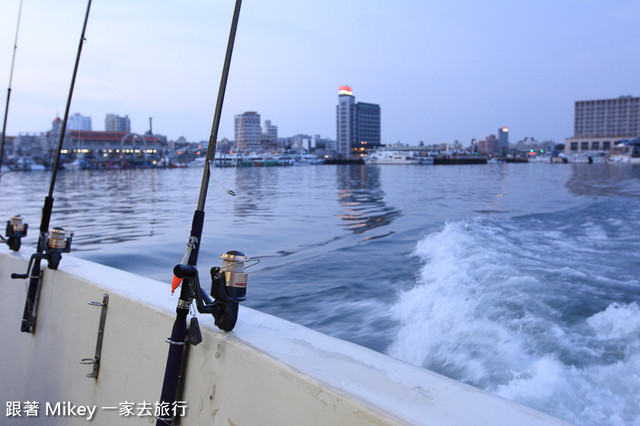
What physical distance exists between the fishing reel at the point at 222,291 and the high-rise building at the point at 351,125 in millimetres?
144649

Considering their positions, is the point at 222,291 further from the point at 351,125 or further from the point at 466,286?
the point at 351,125

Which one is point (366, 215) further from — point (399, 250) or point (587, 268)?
point (587, 268)

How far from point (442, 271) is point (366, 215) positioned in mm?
7335

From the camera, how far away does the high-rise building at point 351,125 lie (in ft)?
493

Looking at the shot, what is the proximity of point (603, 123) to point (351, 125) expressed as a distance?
7450 centimetres

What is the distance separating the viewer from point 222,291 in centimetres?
176

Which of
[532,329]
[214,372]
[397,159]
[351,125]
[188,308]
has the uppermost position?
[351,125]

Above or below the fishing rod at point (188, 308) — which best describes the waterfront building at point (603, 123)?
above

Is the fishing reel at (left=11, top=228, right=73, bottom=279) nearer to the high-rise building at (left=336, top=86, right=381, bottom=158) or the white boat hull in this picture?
the white boat hull

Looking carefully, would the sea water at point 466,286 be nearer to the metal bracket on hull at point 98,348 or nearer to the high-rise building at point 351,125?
the metal bracket on hull at point 98,348

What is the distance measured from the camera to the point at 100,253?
7.45 meters

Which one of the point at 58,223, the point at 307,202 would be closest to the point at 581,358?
the point at 58,223

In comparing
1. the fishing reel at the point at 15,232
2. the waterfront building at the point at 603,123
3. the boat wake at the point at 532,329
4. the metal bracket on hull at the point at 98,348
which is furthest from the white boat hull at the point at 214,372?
the waterfront building at the point at 603,123

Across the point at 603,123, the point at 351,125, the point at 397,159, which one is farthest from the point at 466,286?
the point at 603,123
